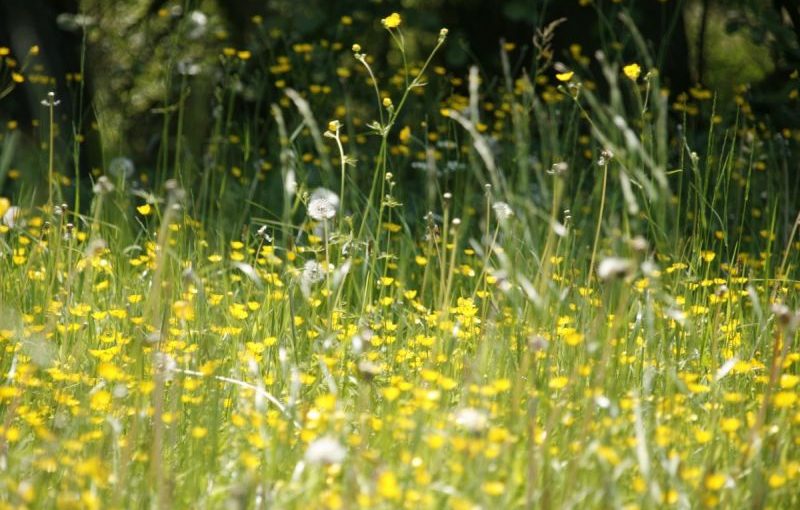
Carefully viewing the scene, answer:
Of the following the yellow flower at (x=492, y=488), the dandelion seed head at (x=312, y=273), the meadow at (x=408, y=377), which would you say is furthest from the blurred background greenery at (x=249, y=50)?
the yellow flower at (x=492, y=488)

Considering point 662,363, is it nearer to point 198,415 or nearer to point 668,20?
point 198,415

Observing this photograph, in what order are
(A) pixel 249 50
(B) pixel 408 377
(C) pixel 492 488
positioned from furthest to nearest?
1. (A) pixel 249 50
2. (B) pixel 408 377
3. (C) pixel 492 488

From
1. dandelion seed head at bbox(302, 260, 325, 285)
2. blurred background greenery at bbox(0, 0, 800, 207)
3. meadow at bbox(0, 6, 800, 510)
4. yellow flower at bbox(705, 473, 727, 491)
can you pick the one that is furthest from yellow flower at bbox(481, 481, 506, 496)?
blurred background greenery at bbox(0, 0, 800, 207)

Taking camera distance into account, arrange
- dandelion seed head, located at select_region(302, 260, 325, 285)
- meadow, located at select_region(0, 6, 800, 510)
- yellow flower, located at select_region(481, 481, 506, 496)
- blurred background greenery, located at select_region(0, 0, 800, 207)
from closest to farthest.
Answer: yellow flower, located at select_region(481, 481, 506, 496) → meadow, located at select_region(0, 6, 800, 510) → dandelion seed head, located at select_region(302, 260, 325, 285) → blurred background greenery, located at select_region(0, 0, 800, 207)

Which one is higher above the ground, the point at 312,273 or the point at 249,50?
the point at 312,273

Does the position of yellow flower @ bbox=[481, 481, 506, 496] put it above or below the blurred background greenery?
above

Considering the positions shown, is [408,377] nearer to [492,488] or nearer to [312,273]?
[312,273]

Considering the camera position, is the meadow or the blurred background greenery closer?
the meadow

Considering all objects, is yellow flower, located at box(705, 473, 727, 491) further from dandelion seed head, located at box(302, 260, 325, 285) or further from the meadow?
dandelion seed head, located at box(302, 260, 325, 285)

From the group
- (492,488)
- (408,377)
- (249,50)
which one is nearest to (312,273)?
(408,377)

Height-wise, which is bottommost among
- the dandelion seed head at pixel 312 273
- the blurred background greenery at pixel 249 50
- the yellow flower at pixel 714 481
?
the blurred background greenery at pixel 249 50

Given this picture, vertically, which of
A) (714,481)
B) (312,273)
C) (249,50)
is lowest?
(249,50)

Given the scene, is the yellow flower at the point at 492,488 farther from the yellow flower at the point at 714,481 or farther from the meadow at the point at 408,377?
the yellow flower at the point at 714,481

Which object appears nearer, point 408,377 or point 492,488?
point 492,488
